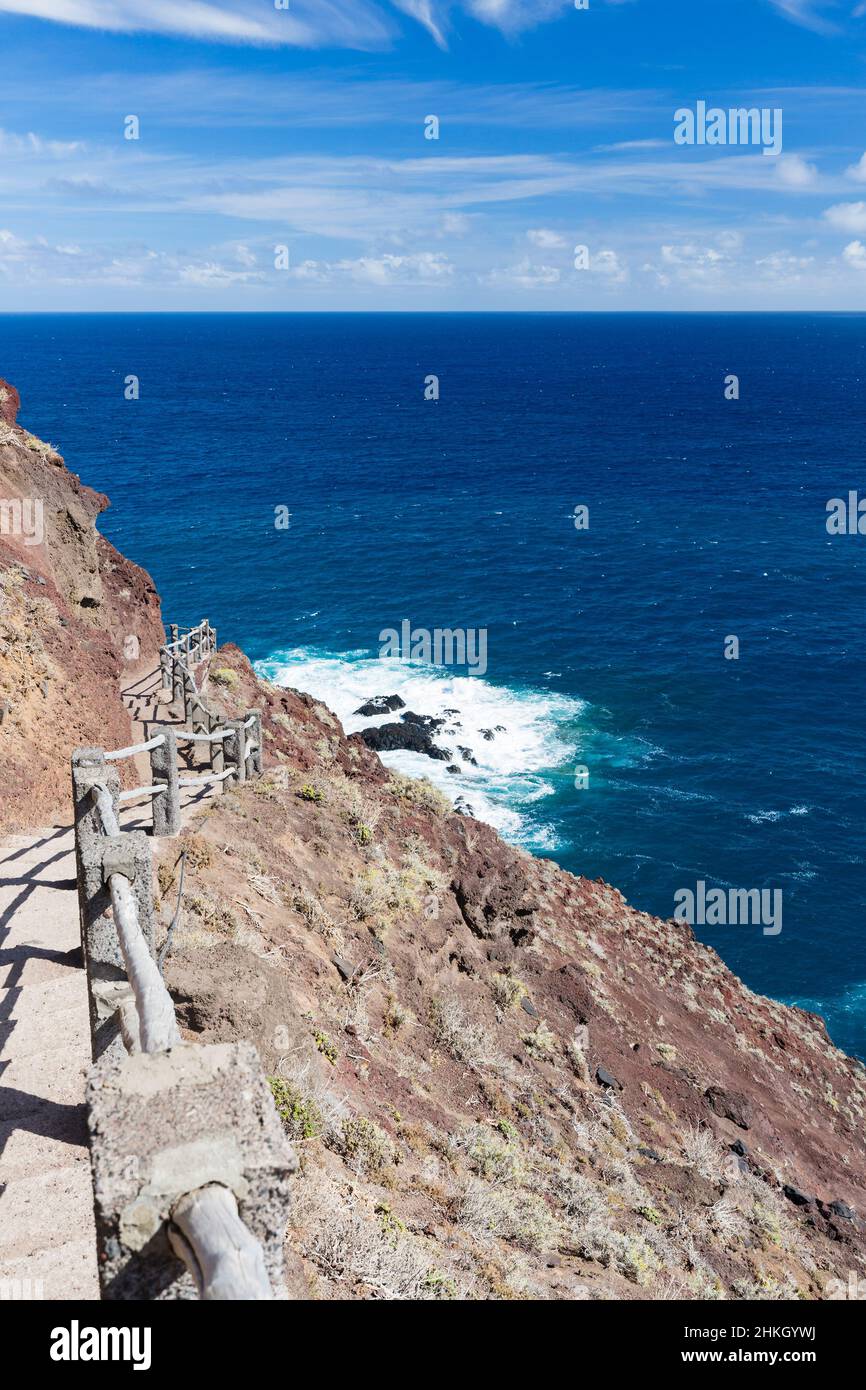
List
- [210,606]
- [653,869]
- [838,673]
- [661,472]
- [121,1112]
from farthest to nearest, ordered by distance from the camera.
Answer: [661,472]
[210,606]
[838,673]
[653,869]
[121,1112]

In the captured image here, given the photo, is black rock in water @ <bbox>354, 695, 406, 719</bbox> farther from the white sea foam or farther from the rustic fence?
the rustic fence

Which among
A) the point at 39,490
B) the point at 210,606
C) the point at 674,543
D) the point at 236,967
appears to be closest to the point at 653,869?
the point at 39,490

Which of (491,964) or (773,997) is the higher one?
(491,964)

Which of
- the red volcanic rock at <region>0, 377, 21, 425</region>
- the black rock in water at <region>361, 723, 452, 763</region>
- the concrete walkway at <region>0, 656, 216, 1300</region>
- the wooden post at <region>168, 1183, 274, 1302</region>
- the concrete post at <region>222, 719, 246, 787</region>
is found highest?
the red volcanic rock at <region>0, 377, 21, 425</region>

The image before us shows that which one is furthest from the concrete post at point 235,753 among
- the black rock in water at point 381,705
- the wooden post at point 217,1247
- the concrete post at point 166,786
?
the black rock in water at point 381,705

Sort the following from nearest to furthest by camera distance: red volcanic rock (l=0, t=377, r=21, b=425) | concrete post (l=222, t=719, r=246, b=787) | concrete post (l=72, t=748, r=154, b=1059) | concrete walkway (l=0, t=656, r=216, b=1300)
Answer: concrete walkway (l=0, t=656, r=216, b=1300), concrete post (l=72, t=748, r=154, b=1059), concrete post (l=222, t=719, r=246, b=787), red volcanic rock (l=0, t=377, r=21, b=425)


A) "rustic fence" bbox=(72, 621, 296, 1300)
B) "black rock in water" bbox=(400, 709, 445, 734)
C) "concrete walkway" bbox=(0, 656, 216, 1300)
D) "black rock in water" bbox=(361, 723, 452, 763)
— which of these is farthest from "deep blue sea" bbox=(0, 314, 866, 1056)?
"rustic fence" bbox=(72, 621, 296, 1300)
